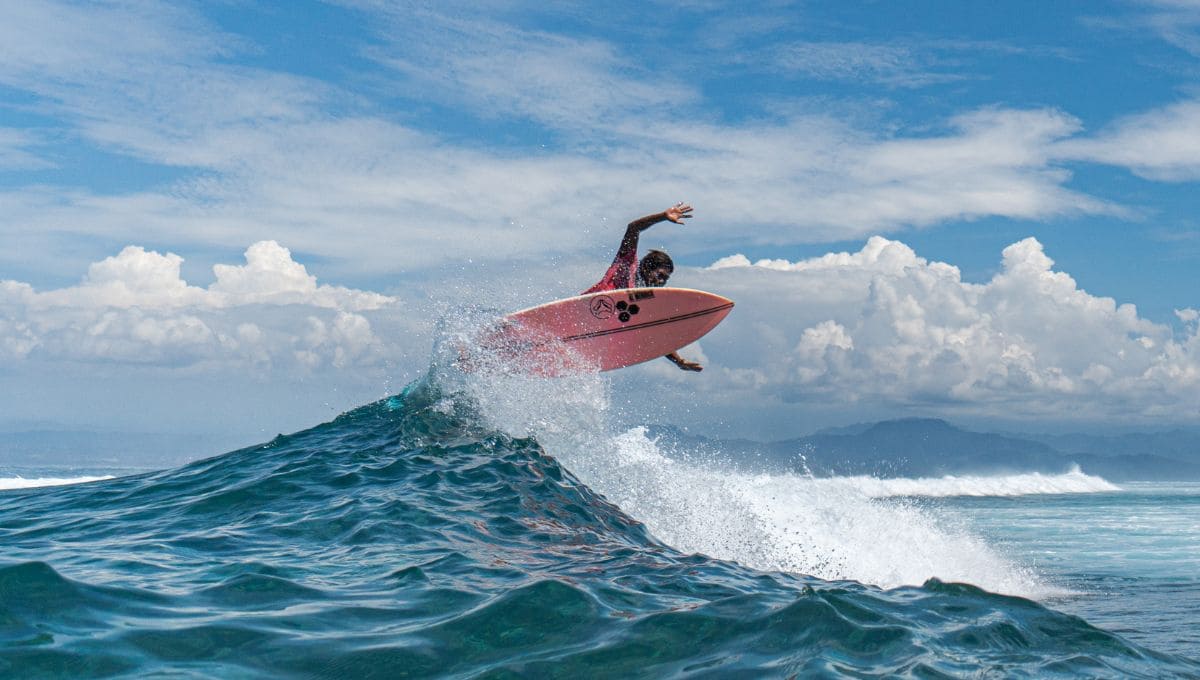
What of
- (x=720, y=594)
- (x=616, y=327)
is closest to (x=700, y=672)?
(x=720, y=594)

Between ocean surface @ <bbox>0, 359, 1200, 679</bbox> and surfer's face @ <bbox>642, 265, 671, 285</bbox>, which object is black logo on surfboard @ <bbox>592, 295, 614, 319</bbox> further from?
ocean surface @ <bbox>0, 359, 1200, 679</bbox>

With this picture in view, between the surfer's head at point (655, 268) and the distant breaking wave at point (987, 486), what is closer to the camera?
the surfer's head at point (655, 268)

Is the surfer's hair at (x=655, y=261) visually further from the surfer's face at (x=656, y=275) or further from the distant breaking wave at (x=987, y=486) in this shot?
the distant breaking wave at (x=987, y=486)

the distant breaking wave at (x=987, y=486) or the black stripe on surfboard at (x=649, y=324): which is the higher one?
the black stripe on surfboard at (x=649, y=324)

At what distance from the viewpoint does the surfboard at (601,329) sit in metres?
15.5

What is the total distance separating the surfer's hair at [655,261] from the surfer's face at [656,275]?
0.06 meters

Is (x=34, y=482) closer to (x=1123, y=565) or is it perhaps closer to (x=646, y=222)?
(x=646, y=222)

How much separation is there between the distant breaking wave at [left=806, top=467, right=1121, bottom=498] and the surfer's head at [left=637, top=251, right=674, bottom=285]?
41.6m

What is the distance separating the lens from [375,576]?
666 centimetres

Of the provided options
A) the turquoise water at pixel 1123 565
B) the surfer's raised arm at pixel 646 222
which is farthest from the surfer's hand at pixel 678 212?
the turquoise water at pixel 1123 565

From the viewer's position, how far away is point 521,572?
22.7ft

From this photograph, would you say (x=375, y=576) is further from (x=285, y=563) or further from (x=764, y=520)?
(x=764, y=520)

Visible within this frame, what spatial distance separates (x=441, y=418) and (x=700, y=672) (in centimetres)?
1035

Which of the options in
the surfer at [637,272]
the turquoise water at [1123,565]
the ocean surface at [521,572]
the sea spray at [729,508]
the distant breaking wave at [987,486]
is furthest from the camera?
the distant breaking wave at [987,486]
